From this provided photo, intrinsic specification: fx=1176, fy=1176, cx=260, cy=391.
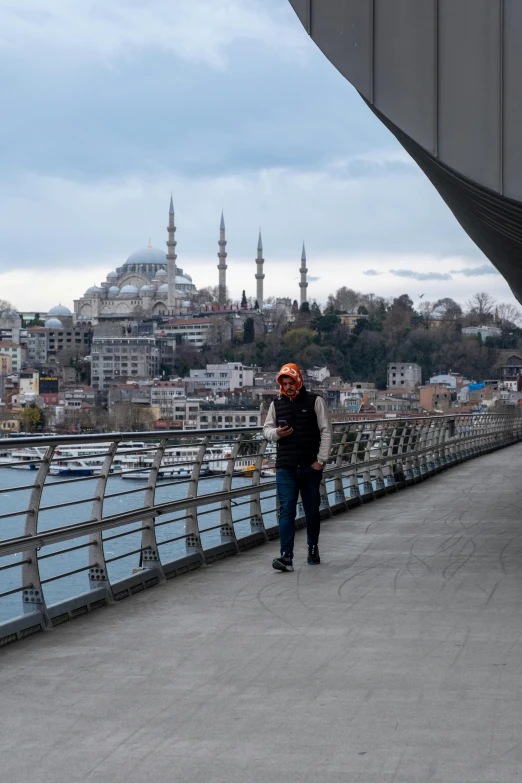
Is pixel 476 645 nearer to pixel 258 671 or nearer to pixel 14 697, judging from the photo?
pixel 258 671

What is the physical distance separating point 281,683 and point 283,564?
411 centimetres

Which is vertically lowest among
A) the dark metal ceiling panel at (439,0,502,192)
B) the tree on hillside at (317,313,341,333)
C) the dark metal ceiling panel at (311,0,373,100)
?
the dark metal ceiling panel at (439,0,502,192)

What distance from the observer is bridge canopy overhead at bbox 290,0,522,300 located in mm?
11539

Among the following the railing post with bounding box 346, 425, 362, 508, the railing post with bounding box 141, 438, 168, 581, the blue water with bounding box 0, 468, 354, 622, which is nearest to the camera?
the blue water with bounding box 0, 468, 354, 622

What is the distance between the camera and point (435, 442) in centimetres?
2814

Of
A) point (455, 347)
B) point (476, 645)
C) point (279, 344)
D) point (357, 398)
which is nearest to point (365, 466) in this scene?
point (476, 645)

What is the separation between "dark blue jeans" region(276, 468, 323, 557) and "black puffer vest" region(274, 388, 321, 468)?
3.1 inches

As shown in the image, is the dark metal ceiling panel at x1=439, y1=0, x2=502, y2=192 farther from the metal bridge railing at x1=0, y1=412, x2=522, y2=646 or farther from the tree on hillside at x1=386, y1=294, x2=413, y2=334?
the tree on hillside at x1=386, y1=294, x2=413, y2=334

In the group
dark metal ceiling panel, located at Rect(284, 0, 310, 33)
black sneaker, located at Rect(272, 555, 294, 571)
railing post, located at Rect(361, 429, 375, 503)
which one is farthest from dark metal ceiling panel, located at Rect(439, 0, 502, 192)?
railing post, located at Rect(361, 429, 375, 503)

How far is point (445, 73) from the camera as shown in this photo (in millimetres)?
11758

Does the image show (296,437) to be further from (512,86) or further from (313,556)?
(512,86)

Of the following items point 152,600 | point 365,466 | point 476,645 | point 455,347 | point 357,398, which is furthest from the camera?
point 455,347

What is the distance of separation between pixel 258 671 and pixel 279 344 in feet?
610

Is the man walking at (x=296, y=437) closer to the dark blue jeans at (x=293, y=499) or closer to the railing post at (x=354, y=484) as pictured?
the dark blue jeans at (x=293, y=499)
